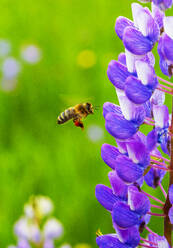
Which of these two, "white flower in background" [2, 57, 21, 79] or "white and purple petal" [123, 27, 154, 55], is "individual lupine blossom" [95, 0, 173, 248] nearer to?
"white and purple petal" [123, 27, 154, 55]

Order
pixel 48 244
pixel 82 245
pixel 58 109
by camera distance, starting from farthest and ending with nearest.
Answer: pixel 58 109 → pixel 82 245 → pixel 48 244

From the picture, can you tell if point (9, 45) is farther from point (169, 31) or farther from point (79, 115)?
point (169, 31)

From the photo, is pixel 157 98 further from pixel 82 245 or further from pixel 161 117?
pixel 82 245

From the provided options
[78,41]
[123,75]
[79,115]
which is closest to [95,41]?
[78,41]

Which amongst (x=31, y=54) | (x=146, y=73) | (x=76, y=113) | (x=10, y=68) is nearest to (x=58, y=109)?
(x=10, y=68)

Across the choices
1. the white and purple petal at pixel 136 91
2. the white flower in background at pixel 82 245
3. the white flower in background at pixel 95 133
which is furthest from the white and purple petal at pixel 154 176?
the white flower in background at pixel 95 133

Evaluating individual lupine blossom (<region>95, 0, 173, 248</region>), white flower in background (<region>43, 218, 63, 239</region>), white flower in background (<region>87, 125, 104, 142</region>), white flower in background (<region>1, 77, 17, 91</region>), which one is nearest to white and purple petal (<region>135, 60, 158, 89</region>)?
individual lupine blossom (<region>95, 0, 173, 248</region>)
